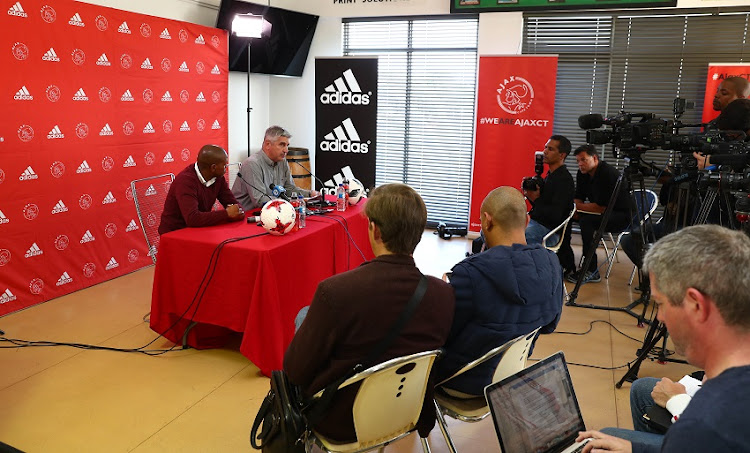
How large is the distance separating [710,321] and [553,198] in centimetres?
361

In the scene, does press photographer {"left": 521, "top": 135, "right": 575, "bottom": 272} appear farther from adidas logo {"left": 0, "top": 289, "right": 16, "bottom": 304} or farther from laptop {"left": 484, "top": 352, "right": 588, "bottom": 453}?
adidas logo {"left": 0, "top": 289, "right": 16, "bottom": 304}

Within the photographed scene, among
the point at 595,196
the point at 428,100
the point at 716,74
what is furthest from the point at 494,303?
the point at 428,100

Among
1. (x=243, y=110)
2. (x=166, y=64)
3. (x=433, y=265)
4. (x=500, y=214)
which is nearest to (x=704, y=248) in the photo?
(x=500, y=214)

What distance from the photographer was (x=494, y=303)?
2047 millimetres

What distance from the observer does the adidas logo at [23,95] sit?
401 centimetres

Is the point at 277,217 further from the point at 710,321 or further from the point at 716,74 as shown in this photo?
the point at 716,74

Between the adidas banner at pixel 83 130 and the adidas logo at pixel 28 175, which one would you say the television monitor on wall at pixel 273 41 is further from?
the adidas logo at pixel 28 175

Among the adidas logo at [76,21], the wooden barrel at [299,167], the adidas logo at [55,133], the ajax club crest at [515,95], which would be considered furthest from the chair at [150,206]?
the ajax club crest at [515,95]

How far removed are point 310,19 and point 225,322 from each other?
483 cm

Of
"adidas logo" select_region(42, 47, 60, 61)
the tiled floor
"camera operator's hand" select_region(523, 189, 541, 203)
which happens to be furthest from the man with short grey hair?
"adidas logo" select_region(42, 47, 60, 61)

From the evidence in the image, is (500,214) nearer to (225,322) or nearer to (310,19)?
(225,322)

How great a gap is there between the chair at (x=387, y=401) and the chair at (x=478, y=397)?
0.58ft

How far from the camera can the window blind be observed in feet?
22.4

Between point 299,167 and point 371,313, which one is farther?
point 299,167
